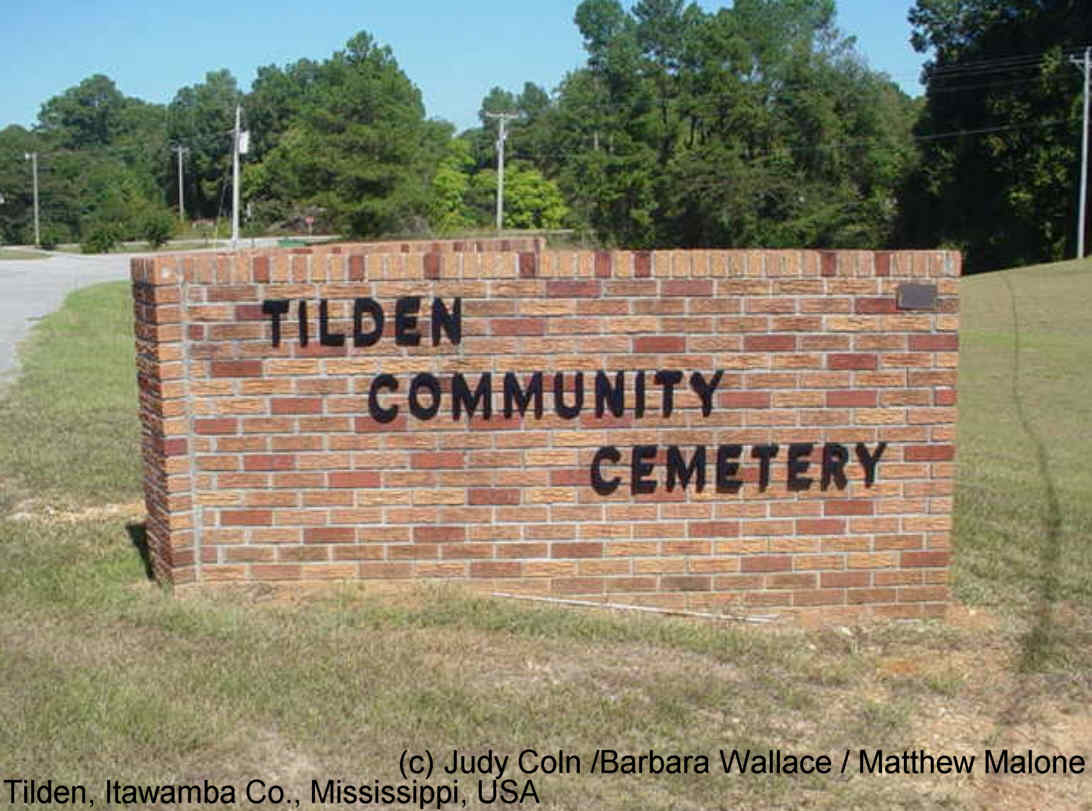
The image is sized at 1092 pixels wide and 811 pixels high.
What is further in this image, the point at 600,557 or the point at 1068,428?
the point at 1068,428

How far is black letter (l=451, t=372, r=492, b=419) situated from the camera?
5.56 m

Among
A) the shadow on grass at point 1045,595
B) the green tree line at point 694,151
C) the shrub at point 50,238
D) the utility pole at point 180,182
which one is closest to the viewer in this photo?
the shadow on grass at point 1045,595

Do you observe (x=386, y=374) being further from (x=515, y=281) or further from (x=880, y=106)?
(x=880, y=106)

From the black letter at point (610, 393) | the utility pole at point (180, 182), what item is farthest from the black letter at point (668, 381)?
the utility pole at point (180, 182)

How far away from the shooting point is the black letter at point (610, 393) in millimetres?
5586

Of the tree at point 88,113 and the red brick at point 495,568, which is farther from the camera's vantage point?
the tree at point 88,113

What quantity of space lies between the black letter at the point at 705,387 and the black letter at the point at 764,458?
0.89 feet

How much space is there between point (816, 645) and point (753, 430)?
0.94 metres

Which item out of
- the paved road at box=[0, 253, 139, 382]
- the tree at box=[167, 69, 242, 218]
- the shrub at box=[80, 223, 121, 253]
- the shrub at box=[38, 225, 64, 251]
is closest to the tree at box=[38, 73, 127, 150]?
the tree at box=[167, 69, 242, 218]

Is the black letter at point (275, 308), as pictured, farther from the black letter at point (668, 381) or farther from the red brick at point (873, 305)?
the red brick at point (873, 305)

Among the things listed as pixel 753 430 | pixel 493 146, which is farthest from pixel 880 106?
pixel 753 430

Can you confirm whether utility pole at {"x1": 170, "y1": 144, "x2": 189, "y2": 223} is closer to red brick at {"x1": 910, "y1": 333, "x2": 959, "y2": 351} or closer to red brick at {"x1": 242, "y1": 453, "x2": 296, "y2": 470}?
red brick at {"x1": 242, "y1": 453, "x2": 296, "y2": 470}

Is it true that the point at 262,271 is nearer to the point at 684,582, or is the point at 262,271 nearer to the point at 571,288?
the point at 571,288

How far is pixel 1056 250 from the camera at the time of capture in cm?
5653
